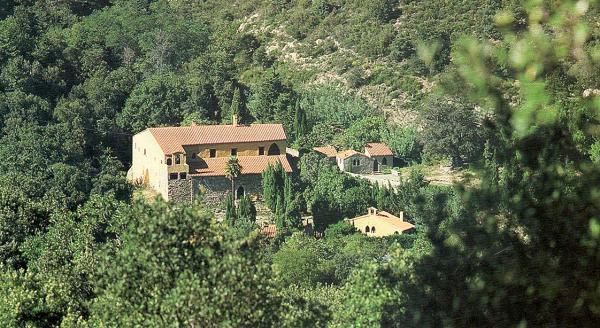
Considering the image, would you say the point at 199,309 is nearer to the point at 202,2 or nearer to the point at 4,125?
the point at 4,125

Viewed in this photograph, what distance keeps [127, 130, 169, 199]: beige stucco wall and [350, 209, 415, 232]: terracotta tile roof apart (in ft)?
17.1

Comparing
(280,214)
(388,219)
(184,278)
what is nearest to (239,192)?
(280,214)

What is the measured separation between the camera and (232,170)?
25.2 m

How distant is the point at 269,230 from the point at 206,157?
12.0 feet

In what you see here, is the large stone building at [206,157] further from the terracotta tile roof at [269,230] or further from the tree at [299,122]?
the terracotta tile roof at [269,230]

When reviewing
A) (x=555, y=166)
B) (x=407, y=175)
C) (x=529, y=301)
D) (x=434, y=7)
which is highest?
(x=434, y=7)

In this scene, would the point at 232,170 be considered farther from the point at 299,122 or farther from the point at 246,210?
the point at 299,122

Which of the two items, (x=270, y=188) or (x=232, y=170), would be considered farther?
(x=232, y=170)

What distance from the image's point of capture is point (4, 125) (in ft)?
95.2

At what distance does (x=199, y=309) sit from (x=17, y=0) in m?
33.0

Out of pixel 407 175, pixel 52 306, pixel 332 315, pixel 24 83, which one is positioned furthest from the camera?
pixel 24 83

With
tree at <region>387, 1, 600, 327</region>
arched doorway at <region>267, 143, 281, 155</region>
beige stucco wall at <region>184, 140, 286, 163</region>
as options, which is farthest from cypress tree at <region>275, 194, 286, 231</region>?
tree at <region>387, 1, 600, 327</region>

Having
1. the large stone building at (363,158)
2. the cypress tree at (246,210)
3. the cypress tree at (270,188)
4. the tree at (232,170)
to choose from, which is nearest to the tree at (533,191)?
the cypress tree at (246,210)

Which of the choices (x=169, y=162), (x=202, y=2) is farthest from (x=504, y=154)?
(x=202, y=2)
